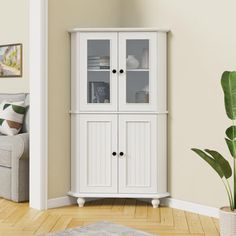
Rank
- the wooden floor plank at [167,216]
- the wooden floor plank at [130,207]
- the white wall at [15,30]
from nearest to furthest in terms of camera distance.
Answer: the wooden floor plank at [167,216] → the wooden floor plank at [130,207] → the white wall at [15,30]

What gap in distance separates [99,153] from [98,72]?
0.70m

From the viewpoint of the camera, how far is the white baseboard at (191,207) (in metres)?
4.05

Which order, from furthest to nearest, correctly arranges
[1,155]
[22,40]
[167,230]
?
[22,40] < [1,155] < [167,230]

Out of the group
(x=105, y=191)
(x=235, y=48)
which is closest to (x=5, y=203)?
(x=105, y=191)

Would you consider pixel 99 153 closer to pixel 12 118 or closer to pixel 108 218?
pixel 108 218

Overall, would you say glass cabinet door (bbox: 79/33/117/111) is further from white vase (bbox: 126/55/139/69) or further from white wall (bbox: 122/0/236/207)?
white wall (bbox: 122/0/236/207)

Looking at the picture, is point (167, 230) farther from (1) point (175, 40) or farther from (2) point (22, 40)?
(2) point (22, 40)

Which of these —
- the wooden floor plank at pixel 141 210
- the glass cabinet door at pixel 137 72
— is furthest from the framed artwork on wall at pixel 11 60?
the wooden floor plank at pixel 141 210

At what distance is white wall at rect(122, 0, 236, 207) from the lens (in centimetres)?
398

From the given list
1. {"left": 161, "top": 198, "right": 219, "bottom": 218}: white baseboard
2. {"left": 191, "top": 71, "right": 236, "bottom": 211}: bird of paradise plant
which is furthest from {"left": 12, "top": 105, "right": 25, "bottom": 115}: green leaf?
{"left": 191, "top": 71, "right": 236, "bottom": 211}: bird of paradise plant

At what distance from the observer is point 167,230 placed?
366cm

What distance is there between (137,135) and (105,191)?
558mm

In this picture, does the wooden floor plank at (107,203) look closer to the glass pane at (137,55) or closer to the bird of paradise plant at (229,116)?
the glass pane at (137,55)

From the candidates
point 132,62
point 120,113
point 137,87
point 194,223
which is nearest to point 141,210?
point 194,223
